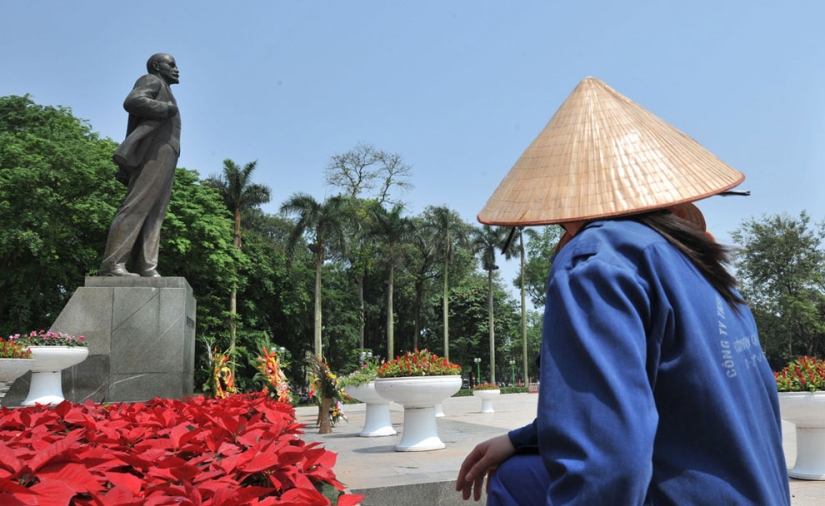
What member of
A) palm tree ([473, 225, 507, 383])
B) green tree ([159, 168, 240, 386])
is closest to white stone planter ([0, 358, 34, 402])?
green tree ([159, 168, 240, 386])

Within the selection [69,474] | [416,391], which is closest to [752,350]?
[69,474]

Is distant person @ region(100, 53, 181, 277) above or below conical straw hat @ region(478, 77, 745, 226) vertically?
above

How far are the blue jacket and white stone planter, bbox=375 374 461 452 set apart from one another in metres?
5.61

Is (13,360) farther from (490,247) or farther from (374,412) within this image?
(490,247)

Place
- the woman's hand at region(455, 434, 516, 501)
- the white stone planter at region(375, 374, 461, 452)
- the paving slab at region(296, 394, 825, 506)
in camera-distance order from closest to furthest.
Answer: the woman's hand at region(455, 434, 516, 501) < the paving slab at region(296, 394, 825, 506) < the white stone planter at region(375, 374, 461, 452)

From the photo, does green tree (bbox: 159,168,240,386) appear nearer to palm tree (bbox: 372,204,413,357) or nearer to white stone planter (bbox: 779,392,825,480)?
palm tree (bbox: 372,204,413,357)

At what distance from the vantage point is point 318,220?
35531 millimetres

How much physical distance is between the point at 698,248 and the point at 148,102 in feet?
24.1

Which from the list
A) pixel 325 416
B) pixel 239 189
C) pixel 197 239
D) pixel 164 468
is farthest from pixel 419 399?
pixel 239 189

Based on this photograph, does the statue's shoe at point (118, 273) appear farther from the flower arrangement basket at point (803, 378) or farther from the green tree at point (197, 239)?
the green tree at point (197, 239)

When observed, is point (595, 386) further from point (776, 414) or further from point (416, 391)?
point (416, 391)

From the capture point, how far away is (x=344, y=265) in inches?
1836

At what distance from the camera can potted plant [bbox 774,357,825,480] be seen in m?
5.35

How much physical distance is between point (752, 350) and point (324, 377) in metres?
8.74
